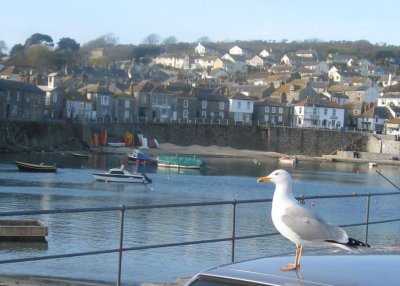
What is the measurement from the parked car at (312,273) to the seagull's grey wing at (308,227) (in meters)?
1.56

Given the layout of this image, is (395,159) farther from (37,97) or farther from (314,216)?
(314,216)

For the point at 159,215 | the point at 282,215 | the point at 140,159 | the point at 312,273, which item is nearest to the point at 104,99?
the point at 140,159

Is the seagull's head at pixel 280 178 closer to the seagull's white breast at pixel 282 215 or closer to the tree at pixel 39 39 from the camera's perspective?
the seagull's white breast at pixel 282 215

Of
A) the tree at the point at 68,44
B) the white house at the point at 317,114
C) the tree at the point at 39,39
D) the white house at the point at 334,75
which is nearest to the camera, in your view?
the white house at the point at 317,114

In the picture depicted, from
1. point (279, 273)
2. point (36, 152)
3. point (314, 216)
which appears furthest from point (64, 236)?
point (36, 152)

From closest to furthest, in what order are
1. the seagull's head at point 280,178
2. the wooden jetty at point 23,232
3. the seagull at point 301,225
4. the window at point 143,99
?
the seagull at point 301,225, the seagull's head at point 280,178, the wooden jetty at point 23,232, the window at point 143,99

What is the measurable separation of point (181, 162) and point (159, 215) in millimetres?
39583

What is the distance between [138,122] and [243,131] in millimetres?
14369

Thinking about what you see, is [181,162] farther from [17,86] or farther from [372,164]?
[372,164]

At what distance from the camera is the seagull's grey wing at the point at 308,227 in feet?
18.2

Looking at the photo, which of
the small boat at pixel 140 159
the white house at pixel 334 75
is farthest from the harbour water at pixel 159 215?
the white house at pixel 334 75

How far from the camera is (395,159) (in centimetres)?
10000

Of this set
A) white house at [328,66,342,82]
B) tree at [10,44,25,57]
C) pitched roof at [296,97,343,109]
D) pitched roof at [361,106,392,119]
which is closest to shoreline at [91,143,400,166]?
pitched roof at [296,97,343,109]

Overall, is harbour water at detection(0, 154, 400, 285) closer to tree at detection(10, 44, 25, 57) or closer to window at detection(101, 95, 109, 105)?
window at detection(101, 95, 109, 105)
